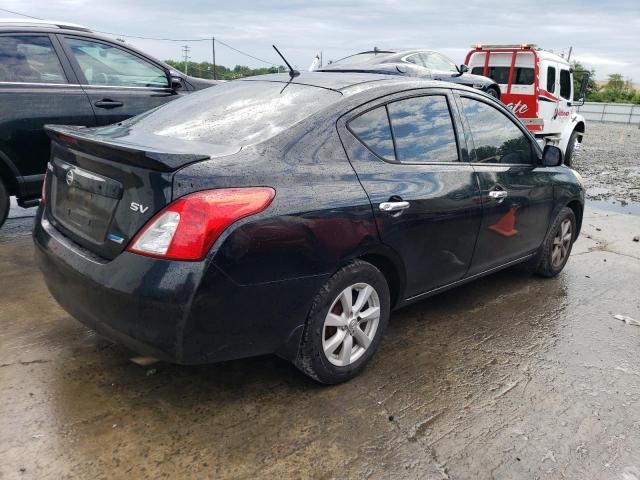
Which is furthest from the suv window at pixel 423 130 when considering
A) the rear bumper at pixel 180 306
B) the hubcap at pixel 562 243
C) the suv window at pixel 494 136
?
the hubcap at pixel 562 243

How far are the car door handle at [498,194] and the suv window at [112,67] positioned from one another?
3.55 meters

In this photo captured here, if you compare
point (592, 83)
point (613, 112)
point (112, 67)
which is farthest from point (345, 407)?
point (592, 83)

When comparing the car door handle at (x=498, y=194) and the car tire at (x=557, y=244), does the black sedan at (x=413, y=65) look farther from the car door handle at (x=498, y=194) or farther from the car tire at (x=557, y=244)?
the car door handle at (x=498, y=194)

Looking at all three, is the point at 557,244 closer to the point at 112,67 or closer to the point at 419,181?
the point at 419,181

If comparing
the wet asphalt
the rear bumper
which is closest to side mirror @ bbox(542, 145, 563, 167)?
the wet asphalt

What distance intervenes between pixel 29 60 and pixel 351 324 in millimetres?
3646

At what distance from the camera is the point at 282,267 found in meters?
2.51

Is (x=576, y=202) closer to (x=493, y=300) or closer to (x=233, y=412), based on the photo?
(x=493, y=300)

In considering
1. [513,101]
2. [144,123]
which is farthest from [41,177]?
[513,101]

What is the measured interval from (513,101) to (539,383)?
1046cm

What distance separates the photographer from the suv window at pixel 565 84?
13.0 m

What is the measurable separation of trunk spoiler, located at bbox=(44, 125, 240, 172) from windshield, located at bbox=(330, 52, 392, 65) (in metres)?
7.62

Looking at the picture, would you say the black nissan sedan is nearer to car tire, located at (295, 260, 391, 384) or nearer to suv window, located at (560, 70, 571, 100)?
car tire, located at (295, 260, 391, 384)

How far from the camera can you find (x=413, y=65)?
9867mm
